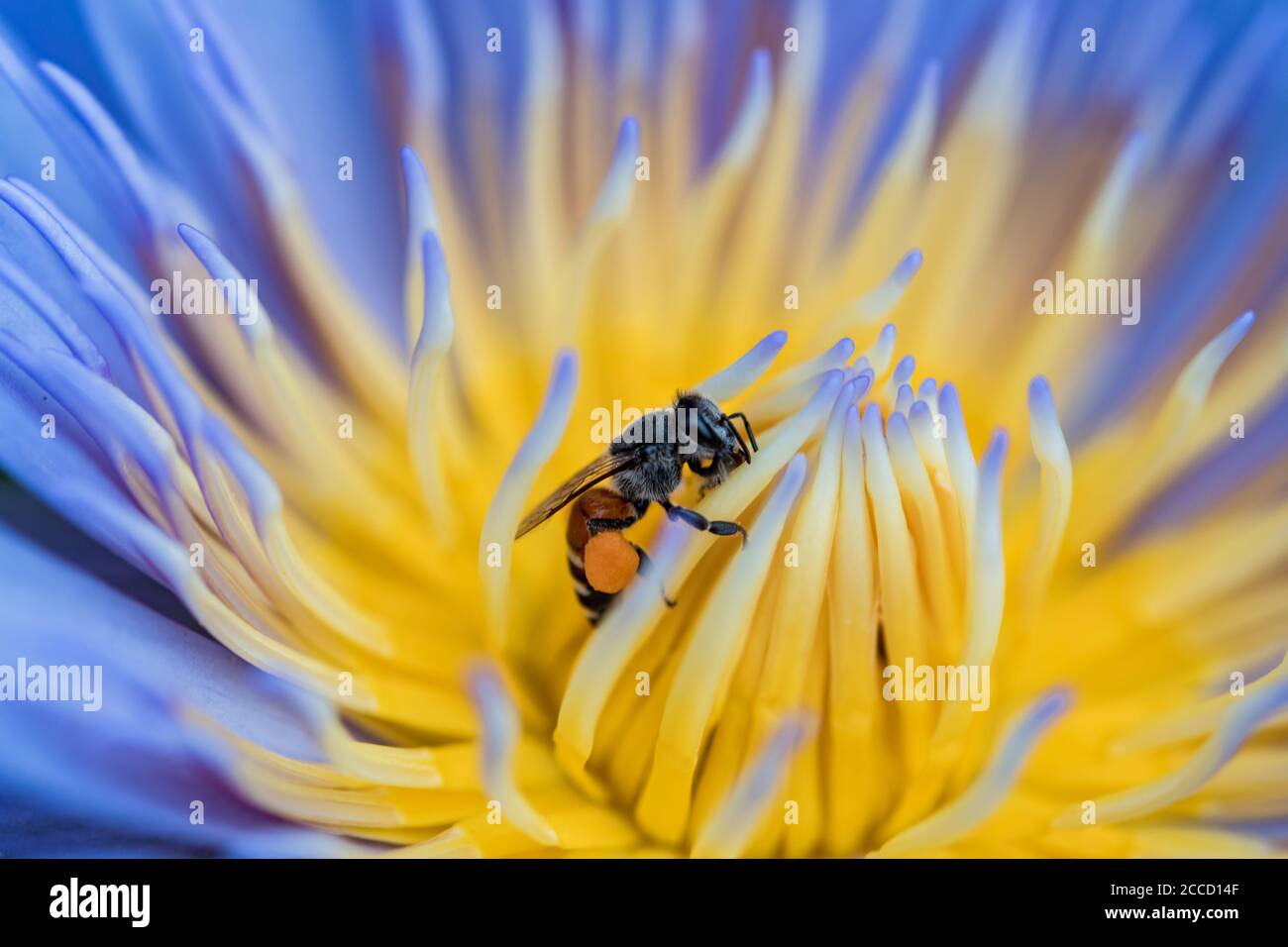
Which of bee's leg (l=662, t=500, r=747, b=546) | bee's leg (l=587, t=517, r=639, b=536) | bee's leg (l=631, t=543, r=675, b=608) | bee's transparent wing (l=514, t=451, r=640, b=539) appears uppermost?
bee's transparent wing (l=514, t=451, r=640, b=539)

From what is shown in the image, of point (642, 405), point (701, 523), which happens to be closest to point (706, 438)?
point (701, 523)

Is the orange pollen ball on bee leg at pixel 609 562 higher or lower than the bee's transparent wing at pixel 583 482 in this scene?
lower

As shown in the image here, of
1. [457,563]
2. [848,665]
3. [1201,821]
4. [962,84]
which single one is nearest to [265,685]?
[457,563]

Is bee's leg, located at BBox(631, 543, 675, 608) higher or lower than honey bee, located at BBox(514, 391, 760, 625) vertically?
lower

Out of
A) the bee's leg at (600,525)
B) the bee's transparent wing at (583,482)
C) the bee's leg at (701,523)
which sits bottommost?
the bee's leg at (701,523)

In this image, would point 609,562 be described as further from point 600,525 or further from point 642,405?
point 642,405
